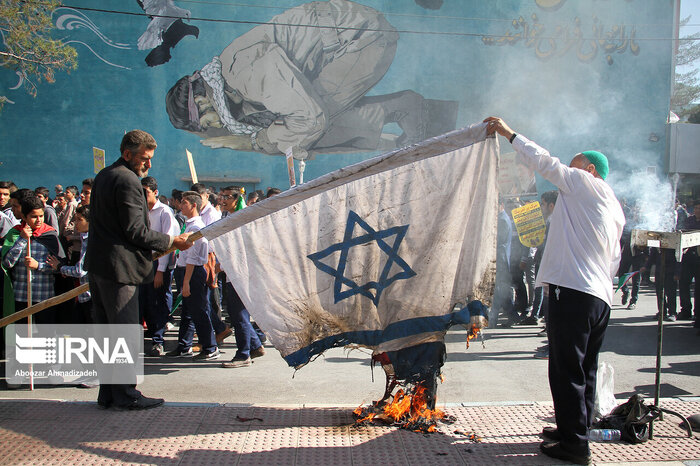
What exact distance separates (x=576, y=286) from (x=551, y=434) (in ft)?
3.64

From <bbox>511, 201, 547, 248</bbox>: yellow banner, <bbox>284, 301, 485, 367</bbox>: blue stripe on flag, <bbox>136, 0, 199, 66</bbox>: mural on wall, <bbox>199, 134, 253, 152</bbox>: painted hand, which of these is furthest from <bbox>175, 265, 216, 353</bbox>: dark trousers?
<bbox>136, 0, 199, 66</bbox>: mural on wall

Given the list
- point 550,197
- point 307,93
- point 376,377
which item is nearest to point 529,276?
point 550,197

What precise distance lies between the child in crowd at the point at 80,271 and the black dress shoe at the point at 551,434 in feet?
14.9

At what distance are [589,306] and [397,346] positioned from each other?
1.35m

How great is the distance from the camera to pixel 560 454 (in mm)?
3562

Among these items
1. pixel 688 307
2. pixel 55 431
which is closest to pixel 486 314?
pixel 55 431

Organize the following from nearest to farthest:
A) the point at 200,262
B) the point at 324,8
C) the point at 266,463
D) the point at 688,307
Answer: the point at 266,463 < the point at 200,262 < the point at 688,307 < the point at 324,8

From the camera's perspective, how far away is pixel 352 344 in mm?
4066

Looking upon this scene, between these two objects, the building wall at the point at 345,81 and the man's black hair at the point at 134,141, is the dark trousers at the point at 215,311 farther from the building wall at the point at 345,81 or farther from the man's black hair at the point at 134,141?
the building wall at the point at 345,81

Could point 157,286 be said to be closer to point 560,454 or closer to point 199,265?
point 199,265

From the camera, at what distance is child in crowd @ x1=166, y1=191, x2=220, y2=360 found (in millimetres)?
6340

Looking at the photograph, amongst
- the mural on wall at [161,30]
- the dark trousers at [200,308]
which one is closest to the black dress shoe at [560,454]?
the dark trousers at [200,308]

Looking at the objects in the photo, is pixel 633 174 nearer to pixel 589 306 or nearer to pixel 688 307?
pixel 688 307

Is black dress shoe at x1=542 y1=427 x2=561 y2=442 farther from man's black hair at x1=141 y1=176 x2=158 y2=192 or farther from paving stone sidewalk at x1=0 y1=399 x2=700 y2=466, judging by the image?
man's black hair at x1=141 y1=176 x2=158 y2=192
